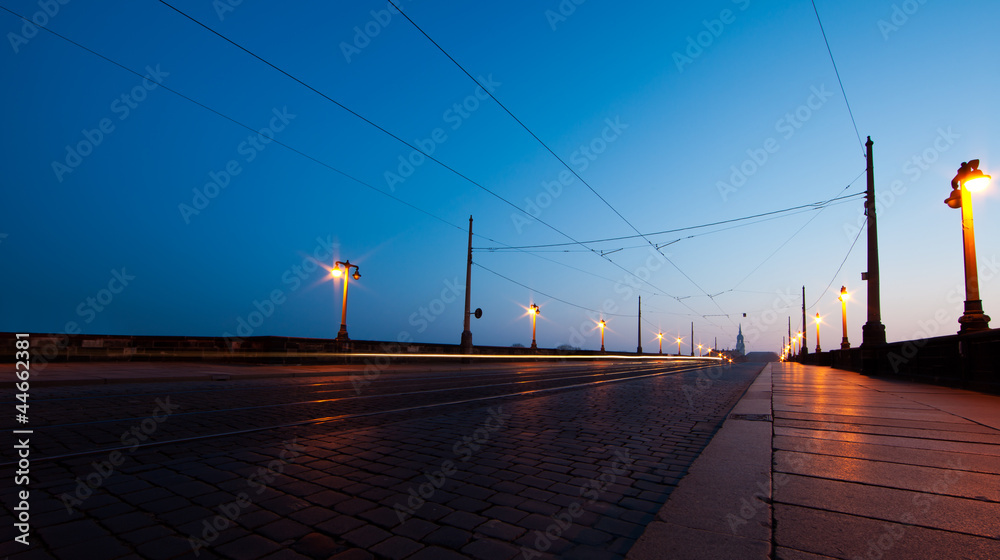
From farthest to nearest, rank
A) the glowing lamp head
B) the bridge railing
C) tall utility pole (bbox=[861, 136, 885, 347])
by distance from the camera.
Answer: tall utility pole (bbox=[861, 136, 885, 347])
the glowing lamp head
the bridge railing

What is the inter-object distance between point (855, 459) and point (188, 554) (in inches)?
178

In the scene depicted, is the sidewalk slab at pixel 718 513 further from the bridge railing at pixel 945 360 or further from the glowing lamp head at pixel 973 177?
the glowing lamp head at pixel 973 177

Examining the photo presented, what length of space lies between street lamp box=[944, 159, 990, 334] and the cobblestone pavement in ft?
22.0

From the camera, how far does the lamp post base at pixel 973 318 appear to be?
30.7 ft

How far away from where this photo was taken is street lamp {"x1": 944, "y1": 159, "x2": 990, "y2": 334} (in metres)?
9.43

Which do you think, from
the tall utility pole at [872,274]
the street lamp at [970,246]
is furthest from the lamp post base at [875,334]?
the street lamp at [970,246]

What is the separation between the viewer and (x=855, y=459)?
3746 millimetres

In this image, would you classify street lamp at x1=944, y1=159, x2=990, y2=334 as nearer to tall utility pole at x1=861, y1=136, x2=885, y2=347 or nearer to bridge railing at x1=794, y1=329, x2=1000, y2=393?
bridge railing at x1=794, y1=329, x2=1000, y2=393

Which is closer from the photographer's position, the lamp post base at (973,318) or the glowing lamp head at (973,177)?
the lamp post base at (973,318)

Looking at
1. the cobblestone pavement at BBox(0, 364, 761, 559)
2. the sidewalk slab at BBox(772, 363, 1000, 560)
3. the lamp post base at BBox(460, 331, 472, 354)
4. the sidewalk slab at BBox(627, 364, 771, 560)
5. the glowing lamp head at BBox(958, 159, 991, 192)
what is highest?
the glowing lamp head at BBox(958, 159, 991, 192)

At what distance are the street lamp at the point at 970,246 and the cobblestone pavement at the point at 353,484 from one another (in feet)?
22.0

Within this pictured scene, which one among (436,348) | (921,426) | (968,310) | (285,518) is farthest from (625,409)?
(436,348)

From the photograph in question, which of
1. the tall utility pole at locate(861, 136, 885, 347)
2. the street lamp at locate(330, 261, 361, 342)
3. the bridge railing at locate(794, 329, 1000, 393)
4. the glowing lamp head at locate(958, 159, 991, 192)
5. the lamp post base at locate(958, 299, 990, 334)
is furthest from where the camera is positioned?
the street lamp at locate(330, 261, 361, 342)

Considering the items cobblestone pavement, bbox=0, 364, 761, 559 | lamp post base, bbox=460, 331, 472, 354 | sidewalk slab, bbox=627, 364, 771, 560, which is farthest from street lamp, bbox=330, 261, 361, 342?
sidewalk slab, bbox=627, 364, 771, 560
